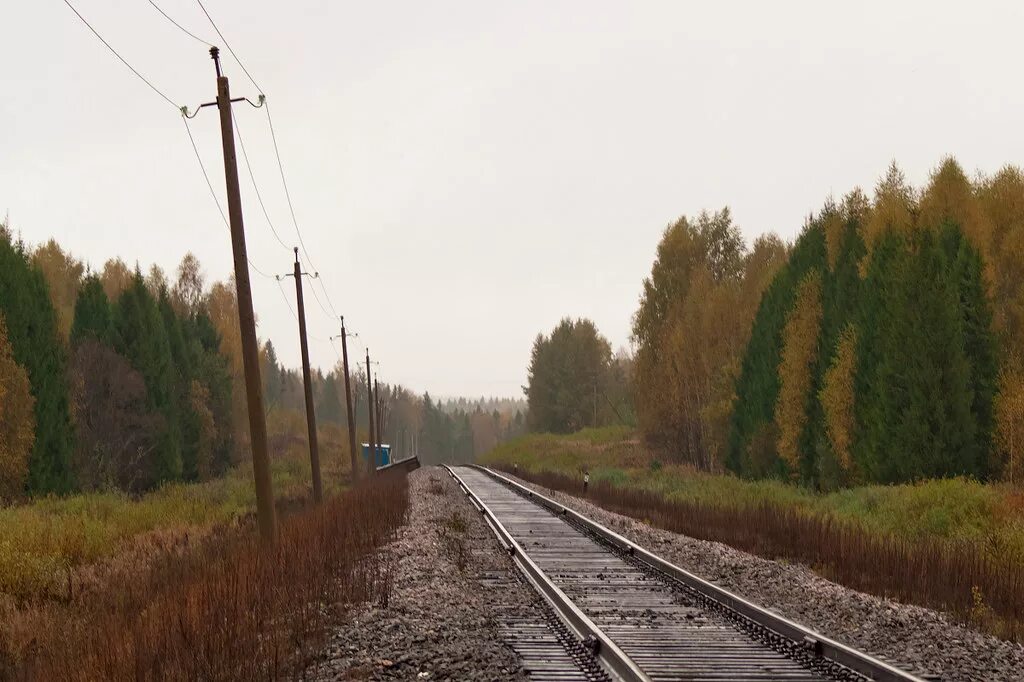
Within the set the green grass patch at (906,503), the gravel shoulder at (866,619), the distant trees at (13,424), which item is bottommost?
the green grass patch at (906,503)

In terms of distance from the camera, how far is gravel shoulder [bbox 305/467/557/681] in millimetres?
7074

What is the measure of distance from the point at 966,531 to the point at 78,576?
58.2ft

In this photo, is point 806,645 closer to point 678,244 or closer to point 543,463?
point 678,244

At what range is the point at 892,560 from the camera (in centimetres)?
1235

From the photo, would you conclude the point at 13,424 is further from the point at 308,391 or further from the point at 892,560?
the point at 892,560

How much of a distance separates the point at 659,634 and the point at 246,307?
10.2m

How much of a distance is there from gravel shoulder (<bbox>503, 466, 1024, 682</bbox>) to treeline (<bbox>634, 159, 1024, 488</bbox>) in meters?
18.6

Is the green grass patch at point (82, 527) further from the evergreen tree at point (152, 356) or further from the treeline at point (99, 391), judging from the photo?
the evergreen tree at point (152, 356)

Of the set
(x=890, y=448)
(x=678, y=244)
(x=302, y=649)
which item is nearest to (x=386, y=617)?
(x=302, y=649)

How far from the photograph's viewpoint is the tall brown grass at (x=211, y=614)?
6879 mm

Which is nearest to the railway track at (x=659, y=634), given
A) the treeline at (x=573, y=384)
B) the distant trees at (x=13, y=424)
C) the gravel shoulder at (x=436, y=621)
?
the gravel shoulder at (x=436, y=621)

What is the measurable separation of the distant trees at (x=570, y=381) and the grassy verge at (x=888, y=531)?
208 feet

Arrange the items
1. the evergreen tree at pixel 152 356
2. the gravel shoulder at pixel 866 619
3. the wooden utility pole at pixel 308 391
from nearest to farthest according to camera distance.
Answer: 1. the gravel shoulder at pixel 866 619
2. the wooden utility pole at pixel 308 391
3. the evergreen tree at pixel 152 356

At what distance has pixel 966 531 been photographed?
1859 cm
